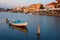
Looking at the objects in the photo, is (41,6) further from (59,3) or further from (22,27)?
(22,27)

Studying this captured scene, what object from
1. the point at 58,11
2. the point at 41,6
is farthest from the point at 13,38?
the point at 41,6

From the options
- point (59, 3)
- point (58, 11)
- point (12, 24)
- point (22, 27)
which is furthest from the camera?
point (59, 3)

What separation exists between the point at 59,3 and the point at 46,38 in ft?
245

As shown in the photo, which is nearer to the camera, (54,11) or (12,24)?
(12,24)

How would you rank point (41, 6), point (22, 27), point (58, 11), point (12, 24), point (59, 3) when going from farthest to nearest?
point (41, 6)
point (59, 3)
point (58, 11)
point (12, 24)
point (22, 27)

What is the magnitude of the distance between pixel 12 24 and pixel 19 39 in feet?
42.3

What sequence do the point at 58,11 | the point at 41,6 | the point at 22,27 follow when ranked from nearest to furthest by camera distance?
the point at 22,27 → the point at 58,11 → the point at 41,6

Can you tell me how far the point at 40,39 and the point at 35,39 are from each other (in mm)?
576

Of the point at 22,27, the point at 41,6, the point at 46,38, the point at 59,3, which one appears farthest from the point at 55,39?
the point at 41,6

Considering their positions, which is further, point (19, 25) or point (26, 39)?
point (19, 25)

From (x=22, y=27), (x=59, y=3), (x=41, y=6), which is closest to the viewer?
(x=22, y=27)

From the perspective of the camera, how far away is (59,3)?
9162 cm

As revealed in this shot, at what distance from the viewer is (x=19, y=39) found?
18.8 metres

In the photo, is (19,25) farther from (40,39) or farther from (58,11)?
(58,11)
